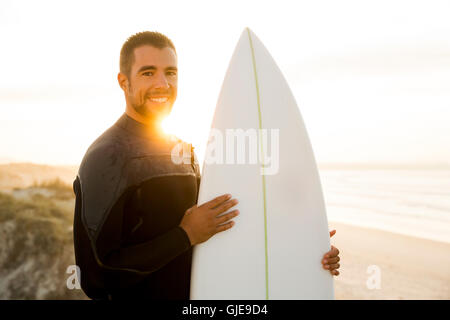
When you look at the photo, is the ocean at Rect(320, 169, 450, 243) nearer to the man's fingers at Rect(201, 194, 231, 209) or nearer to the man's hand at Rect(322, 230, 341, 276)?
the man's hand at Rect(322, 230, 341, 276)

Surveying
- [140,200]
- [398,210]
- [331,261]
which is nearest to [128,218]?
[140,200]

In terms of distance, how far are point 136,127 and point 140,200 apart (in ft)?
1.26

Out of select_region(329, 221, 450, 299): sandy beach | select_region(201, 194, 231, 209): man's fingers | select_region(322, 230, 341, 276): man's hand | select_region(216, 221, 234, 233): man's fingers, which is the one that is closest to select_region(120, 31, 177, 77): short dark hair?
select_region(201, 194, 231, 209): man's fingers

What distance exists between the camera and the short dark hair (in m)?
1.80

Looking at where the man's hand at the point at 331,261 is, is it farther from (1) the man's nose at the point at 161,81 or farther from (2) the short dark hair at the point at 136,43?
(2) the short dark hair at the point at 136,43

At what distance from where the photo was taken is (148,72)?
180cm

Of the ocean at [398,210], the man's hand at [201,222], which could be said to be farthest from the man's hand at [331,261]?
the ocean at [398,210]

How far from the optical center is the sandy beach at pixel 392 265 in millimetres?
7241

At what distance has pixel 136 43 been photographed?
1811 mm

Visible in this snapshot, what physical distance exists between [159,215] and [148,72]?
0.73m

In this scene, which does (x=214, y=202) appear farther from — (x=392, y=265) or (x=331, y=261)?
(x=392, y=265)

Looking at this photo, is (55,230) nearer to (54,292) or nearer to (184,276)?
(54,292)
